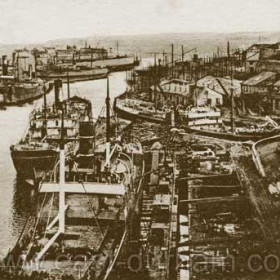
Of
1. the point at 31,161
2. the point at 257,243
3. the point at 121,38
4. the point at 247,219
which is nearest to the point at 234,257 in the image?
the point at 257,243

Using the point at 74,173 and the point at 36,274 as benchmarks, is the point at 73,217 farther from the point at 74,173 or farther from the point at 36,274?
the point at 36,274

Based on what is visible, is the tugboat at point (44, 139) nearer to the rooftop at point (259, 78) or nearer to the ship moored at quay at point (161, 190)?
the ship moored at quay at point (161, 190)

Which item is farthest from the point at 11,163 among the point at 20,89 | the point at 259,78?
the point at 20,89

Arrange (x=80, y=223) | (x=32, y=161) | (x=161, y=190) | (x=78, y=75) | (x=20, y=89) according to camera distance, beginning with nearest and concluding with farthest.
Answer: (x=80, y=223)
(x=161, y=190)
(x=32, y=161)
(x=78, y=75)
(x=20, y=89)

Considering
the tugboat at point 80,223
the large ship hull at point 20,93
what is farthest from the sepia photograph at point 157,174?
the large ship hull at point 20,93

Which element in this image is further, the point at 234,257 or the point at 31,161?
the point at 31,161

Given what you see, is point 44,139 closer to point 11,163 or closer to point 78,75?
point 11,163
